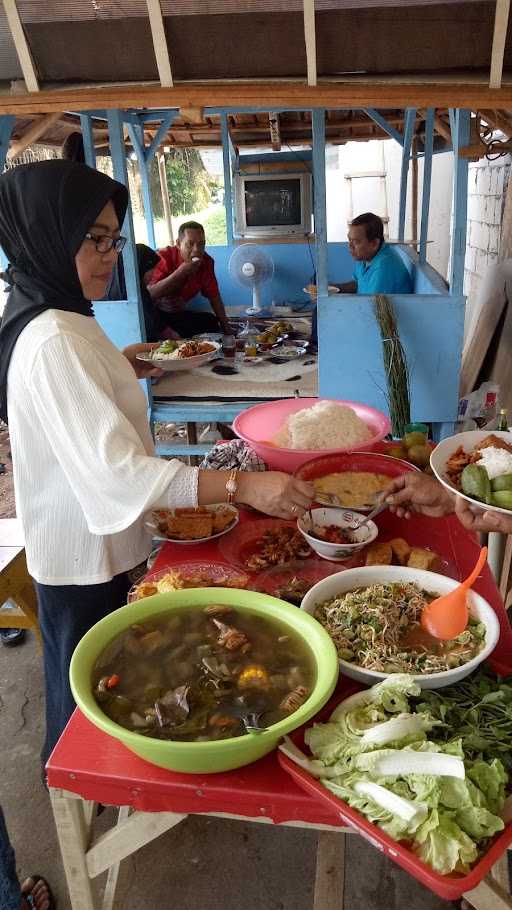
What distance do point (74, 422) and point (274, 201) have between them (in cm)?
641

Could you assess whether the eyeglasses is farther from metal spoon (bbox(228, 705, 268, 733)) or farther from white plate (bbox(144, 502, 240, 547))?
metal spoon (bbox(228, 705, 268, 733))

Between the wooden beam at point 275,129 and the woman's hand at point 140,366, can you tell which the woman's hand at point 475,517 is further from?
the wooden beam at point 275,129

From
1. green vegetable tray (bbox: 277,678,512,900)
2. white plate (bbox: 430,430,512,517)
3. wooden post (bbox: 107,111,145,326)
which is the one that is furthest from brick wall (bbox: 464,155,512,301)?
green vegetable tray (bbox: 277,678,512,900)

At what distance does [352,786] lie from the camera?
1028 mm

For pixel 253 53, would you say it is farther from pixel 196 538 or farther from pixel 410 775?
pixel 410 775

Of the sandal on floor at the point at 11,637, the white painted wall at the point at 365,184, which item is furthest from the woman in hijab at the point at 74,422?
the white painted wall at the point at 365,184

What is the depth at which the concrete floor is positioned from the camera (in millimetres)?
2156

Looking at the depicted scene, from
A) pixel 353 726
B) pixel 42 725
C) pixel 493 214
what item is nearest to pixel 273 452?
pixel 353 726

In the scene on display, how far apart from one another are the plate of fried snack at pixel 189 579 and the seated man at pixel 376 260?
383 centimetres

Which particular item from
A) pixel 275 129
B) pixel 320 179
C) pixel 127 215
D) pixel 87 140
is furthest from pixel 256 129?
pixel 320 179

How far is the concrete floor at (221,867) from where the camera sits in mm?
2156

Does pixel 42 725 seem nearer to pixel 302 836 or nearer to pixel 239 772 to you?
pixel 302 836

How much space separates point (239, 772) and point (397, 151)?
483 inches

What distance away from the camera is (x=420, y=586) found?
62.6 inches
